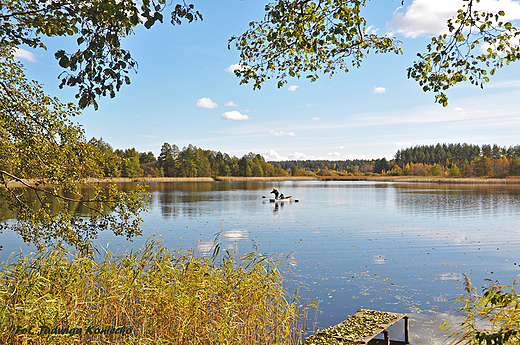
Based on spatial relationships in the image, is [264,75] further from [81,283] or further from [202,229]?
[202,229]

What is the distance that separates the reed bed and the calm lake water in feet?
3.07

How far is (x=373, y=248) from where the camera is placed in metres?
15.2

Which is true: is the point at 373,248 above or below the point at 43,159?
below

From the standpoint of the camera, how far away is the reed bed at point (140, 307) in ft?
16.4

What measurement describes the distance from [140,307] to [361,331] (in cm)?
393

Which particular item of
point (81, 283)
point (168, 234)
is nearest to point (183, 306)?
point (81, 283)

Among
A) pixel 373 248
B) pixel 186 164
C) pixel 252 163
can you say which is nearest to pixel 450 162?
pixel 252 163

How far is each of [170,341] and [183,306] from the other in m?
0.59

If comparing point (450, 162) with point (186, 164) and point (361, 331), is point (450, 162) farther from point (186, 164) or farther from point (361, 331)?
point (361, 331)

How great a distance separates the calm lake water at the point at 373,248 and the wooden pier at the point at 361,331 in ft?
2.48

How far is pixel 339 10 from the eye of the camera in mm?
5902

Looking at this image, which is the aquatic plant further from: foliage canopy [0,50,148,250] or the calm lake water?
foliage canopy [0,50,148,250]

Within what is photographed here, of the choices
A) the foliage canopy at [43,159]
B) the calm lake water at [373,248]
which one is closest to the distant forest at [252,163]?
the calm lake water at [373,248]

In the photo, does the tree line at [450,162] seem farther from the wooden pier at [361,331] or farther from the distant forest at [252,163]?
the wooden pier at [361,331]
